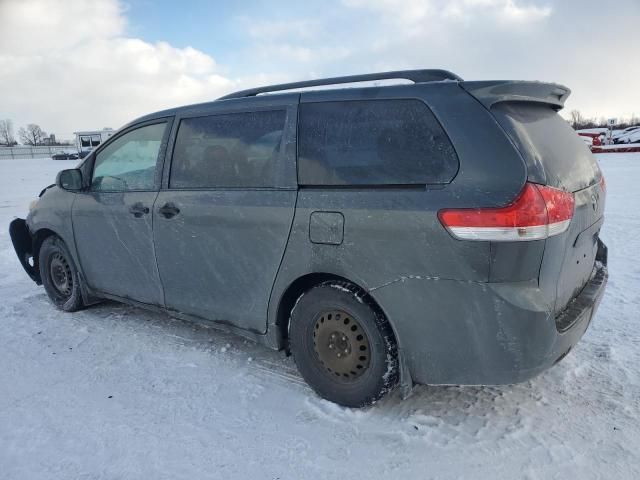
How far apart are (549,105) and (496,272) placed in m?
1.19

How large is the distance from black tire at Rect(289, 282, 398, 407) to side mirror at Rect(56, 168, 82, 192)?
2361mm

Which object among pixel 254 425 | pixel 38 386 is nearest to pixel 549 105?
pixel 254 425

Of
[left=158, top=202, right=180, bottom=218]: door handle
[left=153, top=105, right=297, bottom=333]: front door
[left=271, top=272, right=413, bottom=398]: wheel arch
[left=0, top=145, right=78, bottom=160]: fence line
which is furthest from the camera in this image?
[left=0, top=145, right=78, bottom=160]: fence line

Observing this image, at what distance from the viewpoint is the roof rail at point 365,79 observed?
8.60 feet

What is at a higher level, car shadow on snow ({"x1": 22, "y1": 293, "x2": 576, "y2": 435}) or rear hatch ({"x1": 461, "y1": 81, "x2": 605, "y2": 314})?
rear hatch ({"x1": 461, "y1": 81, "x2": 605, "y2": 314})

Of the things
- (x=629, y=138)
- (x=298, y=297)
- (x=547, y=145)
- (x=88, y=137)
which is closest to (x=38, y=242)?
(x=298, y=297)

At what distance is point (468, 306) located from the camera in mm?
2312

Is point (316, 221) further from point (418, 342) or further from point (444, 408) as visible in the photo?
point (444, 408)

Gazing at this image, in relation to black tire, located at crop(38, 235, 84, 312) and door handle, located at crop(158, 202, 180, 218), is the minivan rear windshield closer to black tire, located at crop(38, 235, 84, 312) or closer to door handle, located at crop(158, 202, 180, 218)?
door handle, located at crop(158, 202, 180, 218)

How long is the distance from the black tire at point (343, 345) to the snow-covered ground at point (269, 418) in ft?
0.45

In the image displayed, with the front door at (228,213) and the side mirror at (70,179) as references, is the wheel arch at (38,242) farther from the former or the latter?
the front door at (228,213)

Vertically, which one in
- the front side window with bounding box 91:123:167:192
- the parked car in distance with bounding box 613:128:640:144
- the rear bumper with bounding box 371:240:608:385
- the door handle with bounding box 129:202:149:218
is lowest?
the rear bumper with bounding box 371:240:608:385

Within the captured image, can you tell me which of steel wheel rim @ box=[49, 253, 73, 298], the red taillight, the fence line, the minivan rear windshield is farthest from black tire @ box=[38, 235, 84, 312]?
the fence line

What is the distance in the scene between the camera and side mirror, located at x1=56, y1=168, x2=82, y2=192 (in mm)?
4031
